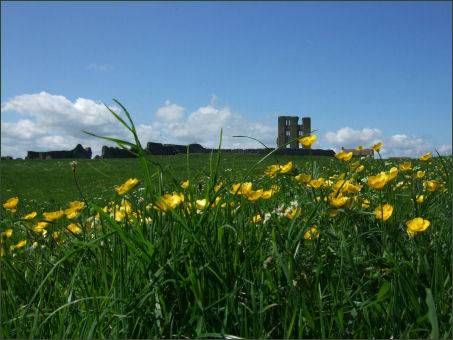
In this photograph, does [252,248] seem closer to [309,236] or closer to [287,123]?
[309,236]

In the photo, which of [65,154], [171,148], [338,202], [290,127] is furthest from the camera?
[65,154]

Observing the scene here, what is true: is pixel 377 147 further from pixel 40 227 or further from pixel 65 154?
pixel 65 154

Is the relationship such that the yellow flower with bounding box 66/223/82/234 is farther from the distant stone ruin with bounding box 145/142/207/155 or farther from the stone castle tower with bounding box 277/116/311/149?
the stone castle tower with bounding box 277/116/311/149

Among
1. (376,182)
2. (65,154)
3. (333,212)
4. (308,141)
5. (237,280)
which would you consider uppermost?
(65,154)

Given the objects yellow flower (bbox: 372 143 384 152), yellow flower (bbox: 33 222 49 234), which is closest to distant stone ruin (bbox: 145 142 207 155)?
yellow flower (bbox: 33 222 49 234)

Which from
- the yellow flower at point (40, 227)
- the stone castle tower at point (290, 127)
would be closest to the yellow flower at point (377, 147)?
the stone castle tower at point (290, 127)

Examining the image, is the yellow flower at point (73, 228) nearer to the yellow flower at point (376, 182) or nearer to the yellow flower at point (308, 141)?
the yellow flower at point (308, 141)

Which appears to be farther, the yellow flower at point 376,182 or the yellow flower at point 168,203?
the yellow flower at point 376,182

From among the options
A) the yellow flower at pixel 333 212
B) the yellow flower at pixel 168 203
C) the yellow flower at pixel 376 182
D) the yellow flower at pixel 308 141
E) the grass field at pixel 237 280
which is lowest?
the grass field at pixel 237 280

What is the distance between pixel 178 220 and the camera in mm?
2234

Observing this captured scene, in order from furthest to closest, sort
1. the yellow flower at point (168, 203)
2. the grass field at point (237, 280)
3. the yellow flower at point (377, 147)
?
the yellow flower at point (377, 147) < the yellow flower at point (168, 203) < the grass field at point (237, 280)

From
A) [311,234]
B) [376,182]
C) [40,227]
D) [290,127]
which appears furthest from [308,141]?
[40,227]

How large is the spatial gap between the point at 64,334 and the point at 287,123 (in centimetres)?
152

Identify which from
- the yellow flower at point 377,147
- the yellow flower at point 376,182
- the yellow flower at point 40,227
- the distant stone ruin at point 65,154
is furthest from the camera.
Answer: the distant stone ruin at point 65,154
